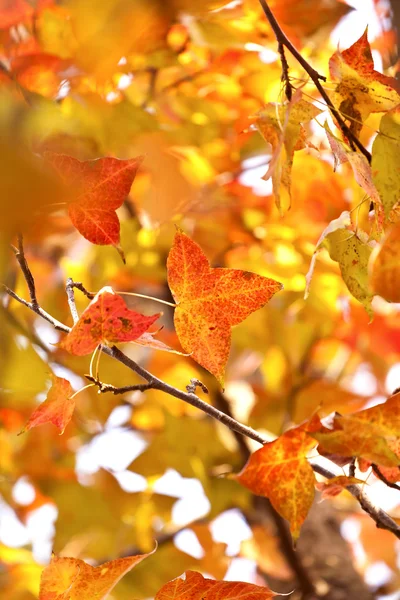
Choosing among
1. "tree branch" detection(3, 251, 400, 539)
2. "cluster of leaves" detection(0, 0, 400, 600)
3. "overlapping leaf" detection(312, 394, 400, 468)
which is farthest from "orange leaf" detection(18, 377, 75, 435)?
"cluster of leaves" detection(0, 0, 400, 600)

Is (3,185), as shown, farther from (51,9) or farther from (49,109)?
(51,9)

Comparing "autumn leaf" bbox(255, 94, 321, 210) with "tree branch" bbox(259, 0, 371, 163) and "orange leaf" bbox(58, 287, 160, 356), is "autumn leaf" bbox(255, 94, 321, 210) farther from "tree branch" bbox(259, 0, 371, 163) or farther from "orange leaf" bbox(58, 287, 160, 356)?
"orange leaf" bbox(58, 287, 160, 356)

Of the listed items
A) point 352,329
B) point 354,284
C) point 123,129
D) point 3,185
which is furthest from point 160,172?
point 3,185

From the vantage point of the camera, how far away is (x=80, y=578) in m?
0.41

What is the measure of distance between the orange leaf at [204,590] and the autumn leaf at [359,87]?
0.33 metres

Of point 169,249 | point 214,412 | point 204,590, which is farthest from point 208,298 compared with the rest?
point 169,249

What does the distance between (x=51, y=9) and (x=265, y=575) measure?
1.11 metres

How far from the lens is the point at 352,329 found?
1.37m

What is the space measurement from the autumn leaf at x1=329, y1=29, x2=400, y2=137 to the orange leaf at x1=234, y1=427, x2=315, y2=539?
0.22 m

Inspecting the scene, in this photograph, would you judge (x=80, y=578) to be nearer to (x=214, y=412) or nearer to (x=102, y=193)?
(x=214, y=412)

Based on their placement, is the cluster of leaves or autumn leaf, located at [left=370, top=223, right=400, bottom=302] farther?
the cluster of leaves

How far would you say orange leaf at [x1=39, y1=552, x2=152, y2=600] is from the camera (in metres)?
0.41

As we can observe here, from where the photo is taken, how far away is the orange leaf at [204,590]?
0.41 meters

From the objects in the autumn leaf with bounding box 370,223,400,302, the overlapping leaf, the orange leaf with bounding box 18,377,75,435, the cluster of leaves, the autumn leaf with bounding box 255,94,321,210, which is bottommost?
the cluster of leaves
